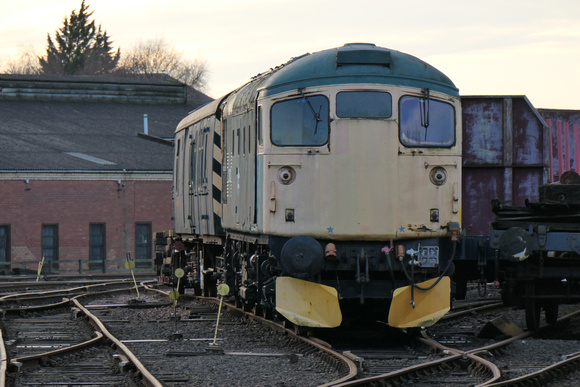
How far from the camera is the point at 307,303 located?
12.2 m

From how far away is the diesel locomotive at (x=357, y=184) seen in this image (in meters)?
12.1

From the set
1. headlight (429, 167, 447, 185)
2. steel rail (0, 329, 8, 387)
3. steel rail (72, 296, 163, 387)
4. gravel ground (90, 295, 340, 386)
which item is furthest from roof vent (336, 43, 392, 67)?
steel rail (0, 329, 8, 387)

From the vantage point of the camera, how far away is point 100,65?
3681 inches

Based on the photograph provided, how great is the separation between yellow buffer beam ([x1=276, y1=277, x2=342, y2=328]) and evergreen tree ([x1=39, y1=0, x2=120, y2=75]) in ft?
269

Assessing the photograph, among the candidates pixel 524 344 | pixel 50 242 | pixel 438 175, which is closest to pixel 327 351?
pixel 438 175

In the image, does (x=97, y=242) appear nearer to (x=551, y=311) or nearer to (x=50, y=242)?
(x=50, y=242)

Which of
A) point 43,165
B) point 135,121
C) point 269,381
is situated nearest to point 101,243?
point 43,165

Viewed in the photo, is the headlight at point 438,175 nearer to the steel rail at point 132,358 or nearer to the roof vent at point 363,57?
the roof vent at point 363,57

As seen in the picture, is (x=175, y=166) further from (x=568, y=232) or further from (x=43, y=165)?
A: (x=43, y=165)

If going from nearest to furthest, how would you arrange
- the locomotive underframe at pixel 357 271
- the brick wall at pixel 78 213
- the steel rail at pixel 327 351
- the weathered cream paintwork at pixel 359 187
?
the steel rail at pixel 327 351, the weathered cream paintwork at pixel 359 187, the locomotive underframe at pixel 357 271, the brick wall at pixel 78 213

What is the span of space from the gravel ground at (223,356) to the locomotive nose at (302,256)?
970mm

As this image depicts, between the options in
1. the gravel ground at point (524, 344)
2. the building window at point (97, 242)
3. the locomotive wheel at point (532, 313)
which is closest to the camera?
the gravel ground at point (524, 344)

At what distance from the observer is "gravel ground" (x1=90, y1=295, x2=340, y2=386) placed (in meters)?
9.94

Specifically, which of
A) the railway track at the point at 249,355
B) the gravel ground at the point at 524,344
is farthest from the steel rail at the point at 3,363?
the gravel ground at the point at 524,344
